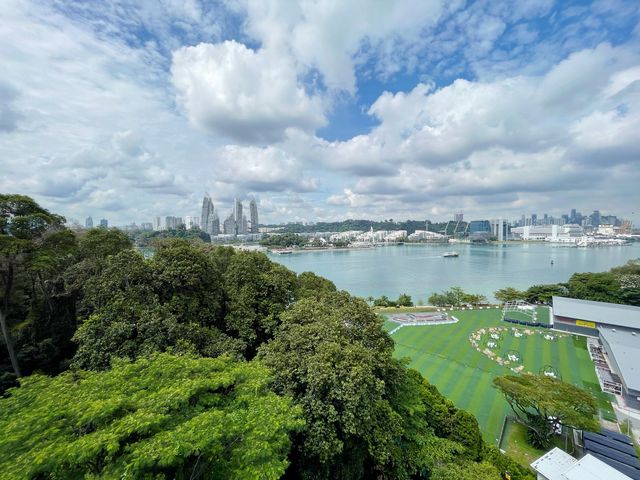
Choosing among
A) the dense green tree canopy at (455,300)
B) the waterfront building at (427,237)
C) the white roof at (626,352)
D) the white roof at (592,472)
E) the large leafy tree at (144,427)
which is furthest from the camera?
the waterfront building at (427,237)

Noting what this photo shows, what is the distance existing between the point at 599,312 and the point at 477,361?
9484 millimetres

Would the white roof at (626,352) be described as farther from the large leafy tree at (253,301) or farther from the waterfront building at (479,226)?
the waterfront building at (479,226)

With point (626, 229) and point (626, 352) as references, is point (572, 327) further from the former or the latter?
point (626, 229)

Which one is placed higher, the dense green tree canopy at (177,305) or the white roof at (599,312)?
the dense green tree canopy at (177,305)

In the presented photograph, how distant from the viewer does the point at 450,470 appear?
5.63 metres

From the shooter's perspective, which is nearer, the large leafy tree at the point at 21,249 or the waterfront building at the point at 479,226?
the large leafy tree at the point at 21,249

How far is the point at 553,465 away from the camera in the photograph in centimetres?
663

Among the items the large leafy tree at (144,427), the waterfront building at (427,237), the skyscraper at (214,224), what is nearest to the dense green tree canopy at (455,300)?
the large leafy tree at (144,427)

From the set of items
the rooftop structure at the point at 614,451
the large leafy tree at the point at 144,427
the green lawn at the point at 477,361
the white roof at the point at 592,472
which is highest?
the large leafy tree at the point at 144,427

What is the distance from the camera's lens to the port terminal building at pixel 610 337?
34.4 feet

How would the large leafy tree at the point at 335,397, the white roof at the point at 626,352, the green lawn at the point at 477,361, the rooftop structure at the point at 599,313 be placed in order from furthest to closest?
the rooftop structure at the point at 599,313 < the white roof at the point at 626,352 < the green lawn at the point at 477,361 < the large leafy tree at the point at 335,397

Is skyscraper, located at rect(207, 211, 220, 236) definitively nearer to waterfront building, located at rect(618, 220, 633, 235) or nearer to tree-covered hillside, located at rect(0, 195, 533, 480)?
tree-covered hillside, located at rect(0, 195, 533, 480)

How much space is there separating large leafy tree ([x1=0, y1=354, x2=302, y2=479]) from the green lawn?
8.32 metres

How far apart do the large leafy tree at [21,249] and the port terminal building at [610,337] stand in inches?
733
